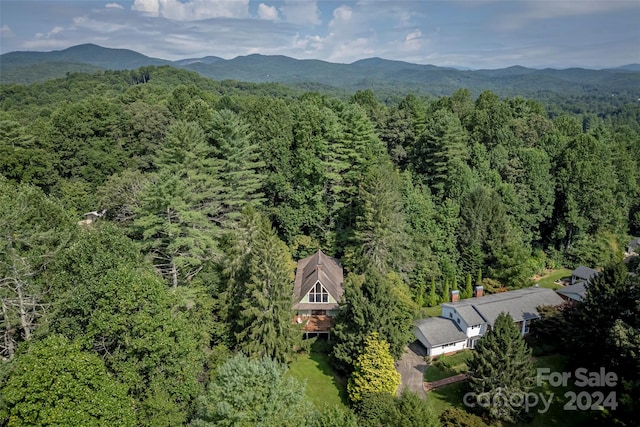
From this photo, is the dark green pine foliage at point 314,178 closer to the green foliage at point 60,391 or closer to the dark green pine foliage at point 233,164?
the dark green pine foliage at point 233,164

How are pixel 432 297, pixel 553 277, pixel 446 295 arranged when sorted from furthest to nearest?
pixel 553 277, pixel 446 295, pixel 432 297

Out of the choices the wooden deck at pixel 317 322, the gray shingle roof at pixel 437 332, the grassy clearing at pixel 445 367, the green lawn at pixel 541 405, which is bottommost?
the grassy clearing at pixel 445 367

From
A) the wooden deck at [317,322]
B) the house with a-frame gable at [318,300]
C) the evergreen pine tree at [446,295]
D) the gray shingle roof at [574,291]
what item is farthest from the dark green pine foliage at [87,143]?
the gray shingle roof at [574,291]

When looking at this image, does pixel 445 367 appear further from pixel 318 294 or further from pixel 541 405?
pixel 318 294

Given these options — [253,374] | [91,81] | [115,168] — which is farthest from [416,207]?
[91,81]

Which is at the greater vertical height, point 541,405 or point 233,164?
point 233,164

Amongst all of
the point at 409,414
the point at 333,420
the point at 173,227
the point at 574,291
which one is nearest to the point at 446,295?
the point at 574,291

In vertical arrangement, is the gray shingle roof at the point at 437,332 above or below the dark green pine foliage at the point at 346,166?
below
